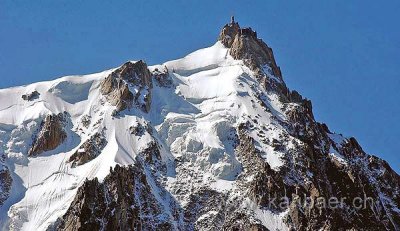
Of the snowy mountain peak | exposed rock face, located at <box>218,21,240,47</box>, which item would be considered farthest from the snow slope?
exposed rock face, located at <box>218,21,240,47</box>

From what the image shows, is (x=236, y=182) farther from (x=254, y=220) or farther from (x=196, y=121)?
(x=196, y=121)

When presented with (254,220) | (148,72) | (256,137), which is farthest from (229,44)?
(254,220)

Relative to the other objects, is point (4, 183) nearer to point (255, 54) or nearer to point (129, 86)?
point (129, 86)

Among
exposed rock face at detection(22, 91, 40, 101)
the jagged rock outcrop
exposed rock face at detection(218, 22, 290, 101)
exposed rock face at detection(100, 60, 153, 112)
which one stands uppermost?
exposed rock face at detection(218, 22, 290, 101)

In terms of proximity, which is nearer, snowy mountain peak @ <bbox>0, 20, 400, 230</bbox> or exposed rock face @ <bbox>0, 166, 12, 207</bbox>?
snowy mountain peak @ <bbox>0, 20, 400, 230</bbox>

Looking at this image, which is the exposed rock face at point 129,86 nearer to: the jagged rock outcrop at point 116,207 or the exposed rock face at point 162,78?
the exposed rock face at point 162,78

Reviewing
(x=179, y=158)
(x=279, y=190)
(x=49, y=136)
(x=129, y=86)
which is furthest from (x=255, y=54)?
(x=49, y=136)

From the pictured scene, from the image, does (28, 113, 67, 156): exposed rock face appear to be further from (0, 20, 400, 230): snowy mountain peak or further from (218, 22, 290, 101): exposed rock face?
(218, 22, 290, 101): exposed rock face

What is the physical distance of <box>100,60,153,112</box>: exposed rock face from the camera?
153 meters

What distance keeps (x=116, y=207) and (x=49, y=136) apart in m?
32.4

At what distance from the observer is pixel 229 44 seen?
18800 cm

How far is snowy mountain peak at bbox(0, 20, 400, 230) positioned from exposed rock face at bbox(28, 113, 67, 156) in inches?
8.9

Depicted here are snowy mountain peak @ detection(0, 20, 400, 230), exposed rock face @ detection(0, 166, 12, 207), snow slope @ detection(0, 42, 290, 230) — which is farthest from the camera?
exposed rock face @ detection(0, 166, 12, 207)

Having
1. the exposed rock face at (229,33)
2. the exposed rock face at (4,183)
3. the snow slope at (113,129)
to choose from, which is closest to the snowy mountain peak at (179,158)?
the exposed rock face at (4,183)
